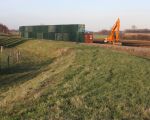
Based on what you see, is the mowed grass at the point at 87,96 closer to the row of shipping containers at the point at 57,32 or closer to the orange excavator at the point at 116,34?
the orange excavator at the point at 116,34

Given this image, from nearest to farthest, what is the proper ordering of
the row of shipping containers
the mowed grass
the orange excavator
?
the mowed grass → the orange excavator → the row of shipping containers

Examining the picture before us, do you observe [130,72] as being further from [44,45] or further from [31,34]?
[31,34]

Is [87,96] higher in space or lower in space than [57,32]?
lower

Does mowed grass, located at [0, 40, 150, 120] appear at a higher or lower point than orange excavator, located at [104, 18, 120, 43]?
lower

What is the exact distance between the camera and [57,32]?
6397 cm

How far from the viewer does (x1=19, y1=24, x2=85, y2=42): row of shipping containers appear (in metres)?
56.8

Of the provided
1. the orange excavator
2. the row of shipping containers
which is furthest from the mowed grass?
the row of shipping containers

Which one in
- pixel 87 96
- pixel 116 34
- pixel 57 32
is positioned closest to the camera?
pixel 87 96

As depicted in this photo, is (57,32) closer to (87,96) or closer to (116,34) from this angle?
(116,34)

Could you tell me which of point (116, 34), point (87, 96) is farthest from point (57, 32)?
point (87, 96)

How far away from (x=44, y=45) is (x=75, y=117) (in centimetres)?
3603

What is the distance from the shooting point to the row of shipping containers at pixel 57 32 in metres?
56.8

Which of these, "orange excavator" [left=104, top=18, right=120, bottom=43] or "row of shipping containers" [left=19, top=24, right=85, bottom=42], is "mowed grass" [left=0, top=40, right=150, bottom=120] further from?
"row of shipping containers" [left=19, top=24, right=85, bottom=42]

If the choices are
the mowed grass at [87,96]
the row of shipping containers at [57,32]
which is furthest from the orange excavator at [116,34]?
the mowed grass at [87,96]
